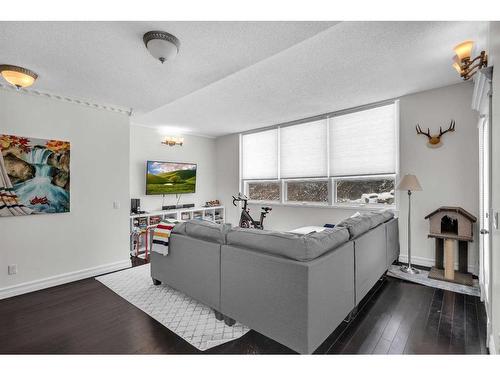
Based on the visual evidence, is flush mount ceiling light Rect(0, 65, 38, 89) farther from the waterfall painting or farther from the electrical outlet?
the electrical outlet

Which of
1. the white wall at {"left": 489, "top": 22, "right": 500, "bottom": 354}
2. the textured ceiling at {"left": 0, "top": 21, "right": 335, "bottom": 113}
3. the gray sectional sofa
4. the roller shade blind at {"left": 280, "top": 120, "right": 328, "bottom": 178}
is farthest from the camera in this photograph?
the roller shade blind at {"left": 280, "top": 120, "right": 328, "bottom": 178}

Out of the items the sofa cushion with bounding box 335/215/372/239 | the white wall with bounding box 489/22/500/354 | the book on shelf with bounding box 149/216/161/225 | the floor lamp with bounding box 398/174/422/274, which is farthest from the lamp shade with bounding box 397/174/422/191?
the book on shelf with bounding box 149/216/161/225

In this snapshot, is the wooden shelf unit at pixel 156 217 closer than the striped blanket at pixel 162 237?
No

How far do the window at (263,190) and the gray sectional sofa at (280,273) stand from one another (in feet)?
9.88

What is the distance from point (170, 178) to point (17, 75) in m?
3.32

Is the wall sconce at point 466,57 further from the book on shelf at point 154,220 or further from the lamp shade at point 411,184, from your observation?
the book on shelf at point 154,220

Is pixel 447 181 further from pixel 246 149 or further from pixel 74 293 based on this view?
pixel 74 293

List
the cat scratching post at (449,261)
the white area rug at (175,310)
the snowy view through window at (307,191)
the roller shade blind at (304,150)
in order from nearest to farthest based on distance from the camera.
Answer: the white area rug at (175,310), the cat scratching post at (449,261), the roller shade blind at (304,150), the snowy view through window at (307,191)

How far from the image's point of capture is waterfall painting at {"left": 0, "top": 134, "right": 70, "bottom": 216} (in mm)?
2771

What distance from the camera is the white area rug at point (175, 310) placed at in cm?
199

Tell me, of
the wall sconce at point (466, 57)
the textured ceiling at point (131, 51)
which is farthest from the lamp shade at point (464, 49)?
the textured ceiling at point (131, 51)

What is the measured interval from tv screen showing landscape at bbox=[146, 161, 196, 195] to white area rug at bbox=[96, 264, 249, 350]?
2.25 metres

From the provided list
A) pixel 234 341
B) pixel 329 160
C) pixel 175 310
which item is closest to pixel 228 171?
pixel 329 160
